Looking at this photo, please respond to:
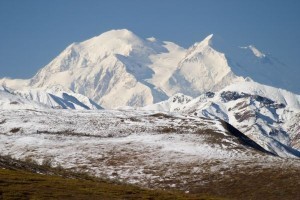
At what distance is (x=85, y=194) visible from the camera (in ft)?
223

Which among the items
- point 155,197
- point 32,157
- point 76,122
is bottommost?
point 155,197

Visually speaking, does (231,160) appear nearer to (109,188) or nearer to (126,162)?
(126,162)

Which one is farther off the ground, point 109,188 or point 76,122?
point 76,122

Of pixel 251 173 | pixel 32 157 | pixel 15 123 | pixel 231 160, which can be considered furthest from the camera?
pixel 15 123

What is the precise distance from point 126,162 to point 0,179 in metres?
58.0

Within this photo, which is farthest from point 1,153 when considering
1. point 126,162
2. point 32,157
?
point 126,162

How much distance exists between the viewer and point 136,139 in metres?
157

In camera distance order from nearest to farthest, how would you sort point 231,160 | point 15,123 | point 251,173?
point 251,173 < point 231,160 < point 15,123

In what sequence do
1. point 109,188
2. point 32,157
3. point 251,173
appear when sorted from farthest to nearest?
point 32,157, point 251,173, point 109,188

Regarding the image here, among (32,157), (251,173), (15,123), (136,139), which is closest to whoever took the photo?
(251,173)

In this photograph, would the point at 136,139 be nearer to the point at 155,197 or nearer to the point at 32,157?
the point at 32,157

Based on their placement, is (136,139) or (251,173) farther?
(136,139)

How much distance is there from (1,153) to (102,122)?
48113 millimetres

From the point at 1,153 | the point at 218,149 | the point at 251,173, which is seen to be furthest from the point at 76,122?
the point at 251,173
